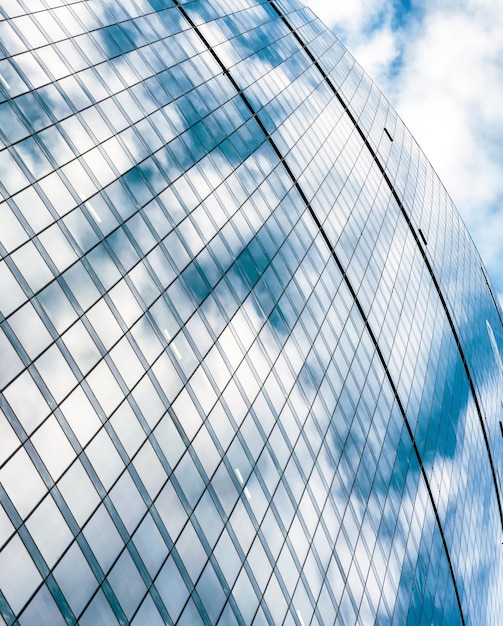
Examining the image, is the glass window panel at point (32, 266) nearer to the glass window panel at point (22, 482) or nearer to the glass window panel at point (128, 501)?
the glass window panel at point (22, 482)

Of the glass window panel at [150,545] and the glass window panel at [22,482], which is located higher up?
the glass window panel at [150,545]

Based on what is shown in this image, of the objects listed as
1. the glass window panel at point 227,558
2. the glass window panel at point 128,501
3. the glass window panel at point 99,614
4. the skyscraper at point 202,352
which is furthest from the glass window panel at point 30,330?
the glass window panel at point 227,558

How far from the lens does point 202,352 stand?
1293 inches

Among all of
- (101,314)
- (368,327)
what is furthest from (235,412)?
(368,327)

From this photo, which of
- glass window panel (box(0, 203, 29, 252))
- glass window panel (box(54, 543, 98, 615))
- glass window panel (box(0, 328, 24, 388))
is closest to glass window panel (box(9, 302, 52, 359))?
glass window panel (box(0, 328, 24, 388))

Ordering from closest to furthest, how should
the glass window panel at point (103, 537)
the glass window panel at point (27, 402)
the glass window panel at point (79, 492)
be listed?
the glass window panel at point (27, 402)
the glass window panel at point (79, 492)
the glass window panel at point (103, 537)

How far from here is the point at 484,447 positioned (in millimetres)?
85375

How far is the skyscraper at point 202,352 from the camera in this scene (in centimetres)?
2344

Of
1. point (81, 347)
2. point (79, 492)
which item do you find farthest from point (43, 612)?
point (81, 347)

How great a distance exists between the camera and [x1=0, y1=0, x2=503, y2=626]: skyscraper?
23.4m

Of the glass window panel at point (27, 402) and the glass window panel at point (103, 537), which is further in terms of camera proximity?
the glass window panel at point (103, 537)

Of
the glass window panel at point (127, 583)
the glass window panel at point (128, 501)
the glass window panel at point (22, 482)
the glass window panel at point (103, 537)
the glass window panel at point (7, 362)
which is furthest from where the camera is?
the glass window panel at point (128, 501)

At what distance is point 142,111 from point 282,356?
1699 centimetres

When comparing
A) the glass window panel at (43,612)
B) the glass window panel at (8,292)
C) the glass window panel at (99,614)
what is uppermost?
the glass window panel at (8,292)
